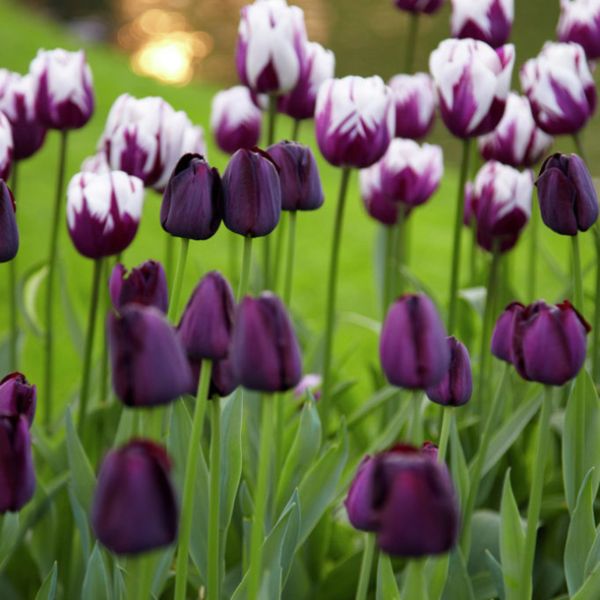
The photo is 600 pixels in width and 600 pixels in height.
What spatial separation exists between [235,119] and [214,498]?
0.97 metres

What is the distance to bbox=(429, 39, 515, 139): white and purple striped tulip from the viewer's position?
4.77 feet

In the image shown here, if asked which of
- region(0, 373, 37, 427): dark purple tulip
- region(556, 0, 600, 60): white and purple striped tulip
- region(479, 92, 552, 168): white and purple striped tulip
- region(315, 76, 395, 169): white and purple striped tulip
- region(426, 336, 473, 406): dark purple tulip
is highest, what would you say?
region(556, 0, 600, 60): white and purple striped tulip

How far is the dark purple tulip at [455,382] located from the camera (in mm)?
1023

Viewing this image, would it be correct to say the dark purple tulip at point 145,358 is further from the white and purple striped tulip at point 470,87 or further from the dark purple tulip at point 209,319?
the white and purple striped tulip at point 470,87

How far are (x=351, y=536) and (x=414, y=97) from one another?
0.66 metres

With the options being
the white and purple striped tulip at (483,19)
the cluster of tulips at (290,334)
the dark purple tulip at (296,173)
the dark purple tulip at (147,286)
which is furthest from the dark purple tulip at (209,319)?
the white and purple striped tulip at (483,19)

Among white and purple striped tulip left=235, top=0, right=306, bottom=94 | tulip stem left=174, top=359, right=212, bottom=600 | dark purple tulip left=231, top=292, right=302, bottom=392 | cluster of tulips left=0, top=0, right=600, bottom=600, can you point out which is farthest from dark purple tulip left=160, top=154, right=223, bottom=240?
white and purple striped tulip left=235, top=0, right=306, bottom=94

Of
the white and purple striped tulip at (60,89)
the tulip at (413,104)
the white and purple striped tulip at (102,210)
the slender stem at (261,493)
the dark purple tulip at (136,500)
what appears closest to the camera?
the dark purple tulip at (136,500)

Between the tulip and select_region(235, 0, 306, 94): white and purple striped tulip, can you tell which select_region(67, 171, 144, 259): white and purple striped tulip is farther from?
the tulip

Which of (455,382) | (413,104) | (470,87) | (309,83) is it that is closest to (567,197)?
(455,382)

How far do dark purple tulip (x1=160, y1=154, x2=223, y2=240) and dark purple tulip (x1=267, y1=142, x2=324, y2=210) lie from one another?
0.63ft

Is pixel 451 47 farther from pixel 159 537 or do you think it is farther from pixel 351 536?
pixel 159 537

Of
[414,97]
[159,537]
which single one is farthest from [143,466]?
[414,97]

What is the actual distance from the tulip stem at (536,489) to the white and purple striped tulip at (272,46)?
0.65 m
